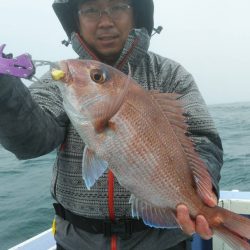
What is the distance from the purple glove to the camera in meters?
2.11

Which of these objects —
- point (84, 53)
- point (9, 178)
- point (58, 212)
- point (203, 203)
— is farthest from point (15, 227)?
point (203, 203)

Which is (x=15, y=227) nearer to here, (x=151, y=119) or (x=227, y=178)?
(x=227, y=178)

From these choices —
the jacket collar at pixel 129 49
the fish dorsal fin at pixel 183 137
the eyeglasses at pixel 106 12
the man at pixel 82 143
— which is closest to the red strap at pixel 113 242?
the man at pixel 82 143

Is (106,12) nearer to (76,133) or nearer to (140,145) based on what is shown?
(76,133)

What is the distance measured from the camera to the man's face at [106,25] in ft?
10.4

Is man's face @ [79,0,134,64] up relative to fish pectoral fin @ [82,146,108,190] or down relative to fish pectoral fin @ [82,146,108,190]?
up

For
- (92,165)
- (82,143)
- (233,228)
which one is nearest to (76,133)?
(82,143)

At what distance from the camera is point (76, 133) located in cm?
317

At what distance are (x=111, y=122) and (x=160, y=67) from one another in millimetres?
1236

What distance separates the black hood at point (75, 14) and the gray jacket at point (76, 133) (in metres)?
0.23

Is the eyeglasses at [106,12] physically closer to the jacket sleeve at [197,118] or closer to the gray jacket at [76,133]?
the gray jacket at [76,133]

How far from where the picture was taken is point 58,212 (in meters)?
3.38

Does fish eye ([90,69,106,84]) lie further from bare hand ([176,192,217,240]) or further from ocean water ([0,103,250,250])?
ocean water ([0,103,250,250])

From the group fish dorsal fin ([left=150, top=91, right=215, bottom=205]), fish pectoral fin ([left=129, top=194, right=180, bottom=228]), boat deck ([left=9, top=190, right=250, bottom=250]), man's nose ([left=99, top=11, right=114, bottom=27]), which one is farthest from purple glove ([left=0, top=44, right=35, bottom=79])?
boat deck ([left=9, top=190, right=250, bottom=250])
